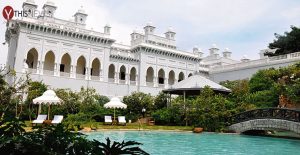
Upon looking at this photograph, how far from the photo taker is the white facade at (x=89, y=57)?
31234mm

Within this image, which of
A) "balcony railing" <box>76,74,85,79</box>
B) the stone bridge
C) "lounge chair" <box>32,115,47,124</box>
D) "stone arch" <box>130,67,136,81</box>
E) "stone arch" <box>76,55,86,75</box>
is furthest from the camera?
"stone arch" <box>130,67,136,81</box>

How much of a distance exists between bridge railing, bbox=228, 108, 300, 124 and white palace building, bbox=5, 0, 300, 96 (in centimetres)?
1583

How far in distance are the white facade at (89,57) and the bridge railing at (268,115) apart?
62.3ft

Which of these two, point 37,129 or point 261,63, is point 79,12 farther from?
point 37,129

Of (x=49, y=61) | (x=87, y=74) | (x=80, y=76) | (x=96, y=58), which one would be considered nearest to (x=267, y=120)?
(x=87, y=74)

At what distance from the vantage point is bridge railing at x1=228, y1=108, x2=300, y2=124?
15.9 metres

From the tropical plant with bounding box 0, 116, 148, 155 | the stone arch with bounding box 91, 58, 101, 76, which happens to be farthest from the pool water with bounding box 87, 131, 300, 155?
the stone arch with bounding box 91, 58, 101, 76

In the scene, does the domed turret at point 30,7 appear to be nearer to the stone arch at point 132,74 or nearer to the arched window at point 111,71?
the arched window at point 111,71

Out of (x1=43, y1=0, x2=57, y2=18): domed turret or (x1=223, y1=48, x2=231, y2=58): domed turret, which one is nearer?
(x1=43, y1=0, x2=57, y2=18): domed turret

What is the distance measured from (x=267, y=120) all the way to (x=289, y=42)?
25897mm

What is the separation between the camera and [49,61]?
113 ft

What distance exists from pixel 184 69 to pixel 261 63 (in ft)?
35.3

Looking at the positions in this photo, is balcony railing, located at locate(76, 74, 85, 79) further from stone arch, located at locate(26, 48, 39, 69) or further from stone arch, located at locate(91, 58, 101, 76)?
stone arch, located at locate(26, 48, 39, 69)

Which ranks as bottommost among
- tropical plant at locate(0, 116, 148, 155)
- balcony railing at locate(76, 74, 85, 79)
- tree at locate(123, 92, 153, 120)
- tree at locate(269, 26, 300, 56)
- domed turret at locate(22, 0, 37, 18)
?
tropical plant at locate(0, 116, 148, 155)
